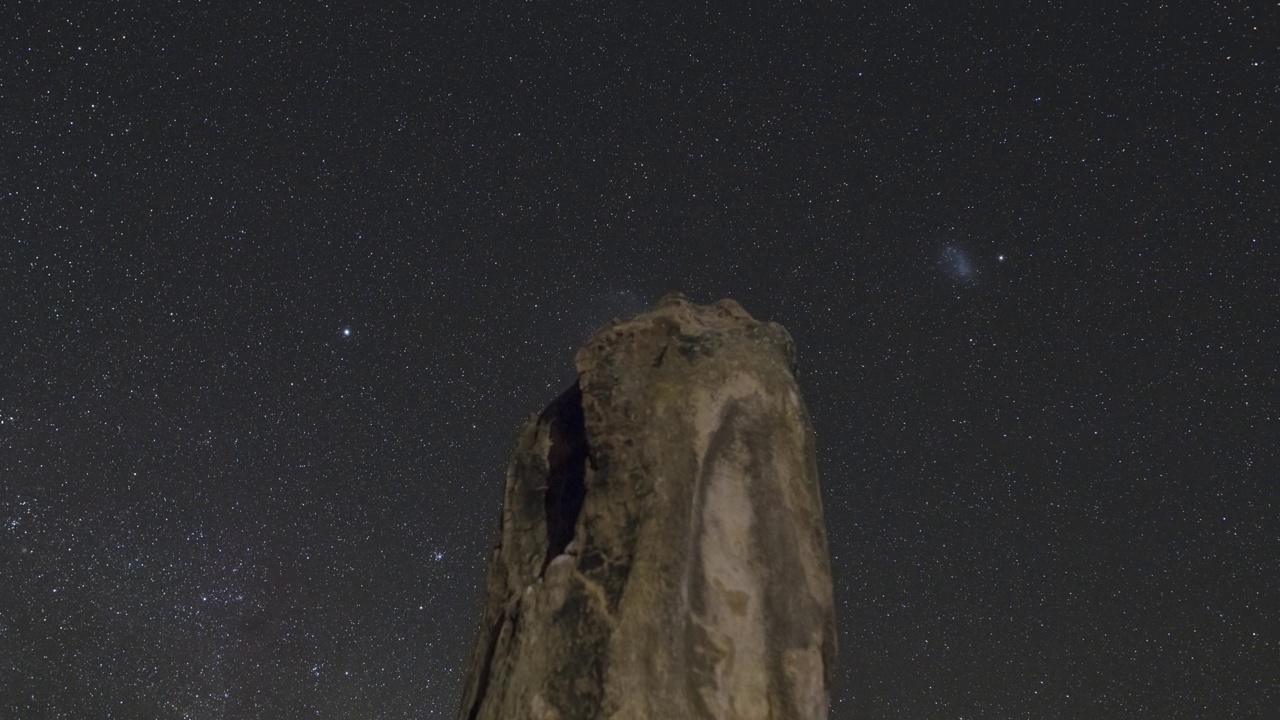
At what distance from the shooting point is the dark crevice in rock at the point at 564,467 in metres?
6.84

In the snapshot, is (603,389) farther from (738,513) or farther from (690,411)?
(738,513)

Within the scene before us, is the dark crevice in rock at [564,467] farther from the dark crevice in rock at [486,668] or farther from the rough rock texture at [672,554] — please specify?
the dark crevice in rock at [486,668]

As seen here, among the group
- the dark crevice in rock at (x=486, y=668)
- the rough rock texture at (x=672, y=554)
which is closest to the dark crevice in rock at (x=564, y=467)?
the rough rock texture at (x=672, y=554)

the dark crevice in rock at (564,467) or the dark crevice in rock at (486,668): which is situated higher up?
the dark crevice in rock at (564,467)

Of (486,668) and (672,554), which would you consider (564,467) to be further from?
(672,554)

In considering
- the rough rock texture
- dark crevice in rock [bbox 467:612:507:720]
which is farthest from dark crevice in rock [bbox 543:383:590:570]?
dark crevice in rock [bbox 467:612:507:720]

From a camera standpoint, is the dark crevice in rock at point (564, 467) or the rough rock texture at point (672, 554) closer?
the rough rock texture at point (672, 554)

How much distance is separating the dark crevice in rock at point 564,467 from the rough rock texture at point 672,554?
18mm

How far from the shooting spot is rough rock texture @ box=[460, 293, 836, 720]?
18.1 feet

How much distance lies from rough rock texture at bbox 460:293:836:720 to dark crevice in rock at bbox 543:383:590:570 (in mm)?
18

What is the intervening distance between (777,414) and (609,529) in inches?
53.1

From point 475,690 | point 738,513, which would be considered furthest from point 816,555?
point 475,690

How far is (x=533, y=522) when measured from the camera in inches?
280

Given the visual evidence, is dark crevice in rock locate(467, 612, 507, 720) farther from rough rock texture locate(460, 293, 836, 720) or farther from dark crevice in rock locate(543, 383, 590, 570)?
dark crevice in rock locate(543, 383, 590, 570)
